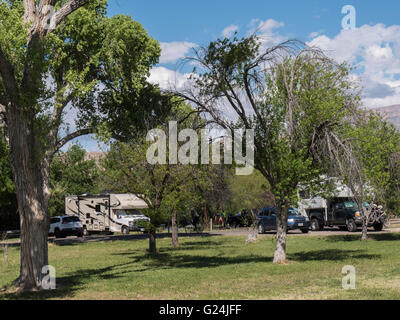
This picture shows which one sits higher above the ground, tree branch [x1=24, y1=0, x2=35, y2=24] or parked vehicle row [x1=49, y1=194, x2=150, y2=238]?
tree branch [x1=24, y1=0, x2=35, y2=24]

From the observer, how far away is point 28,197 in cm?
1233

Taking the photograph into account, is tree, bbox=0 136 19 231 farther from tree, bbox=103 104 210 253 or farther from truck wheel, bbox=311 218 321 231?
truck wheel, bbox=311 218 321 231

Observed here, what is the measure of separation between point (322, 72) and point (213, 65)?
3274mm

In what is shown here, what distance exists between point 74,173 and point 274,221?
2111cm

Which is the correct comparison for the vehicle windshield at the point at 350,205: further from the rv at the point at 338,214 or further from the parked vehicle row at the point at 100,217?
the parked vehicle row at the point at 100,217

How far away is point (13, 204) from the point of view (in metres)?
42.8

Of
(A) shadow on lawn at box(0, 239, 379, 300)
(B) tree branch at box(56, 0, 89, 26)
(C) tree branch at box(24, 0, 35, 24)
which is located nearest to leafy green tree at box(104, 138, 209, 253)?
(A) shadow on lawn at box(0, 239, 379, 300)

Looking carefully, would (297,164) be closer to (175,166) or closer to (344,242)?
(175,166)

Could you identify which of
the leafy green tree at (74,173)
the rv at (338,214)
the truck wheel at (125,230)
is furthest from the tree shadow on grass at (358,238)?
the leafy green tree at (74,173)

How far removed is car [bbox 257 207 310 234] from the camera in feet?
112

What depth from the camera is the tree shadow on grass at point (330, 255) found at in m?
17.9

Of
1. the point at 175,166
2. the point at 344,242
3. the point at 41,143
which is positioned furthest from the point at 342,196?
the point at 41,143

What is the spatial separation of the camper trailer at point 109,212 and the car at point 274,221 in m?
9.45

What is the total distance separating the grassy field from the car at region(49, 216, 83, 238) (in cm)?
1569
